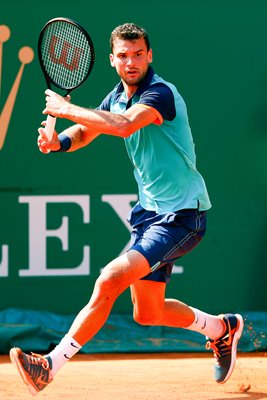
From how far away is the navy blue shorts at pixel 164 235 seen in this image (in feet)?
15.3

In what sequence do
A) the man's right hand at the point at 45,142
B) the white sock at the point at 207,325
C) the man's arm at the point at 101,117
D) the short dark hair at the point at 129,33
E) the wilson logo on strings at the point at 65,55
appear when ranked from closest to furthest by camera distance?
1. the man's arm at the point at 101,117
2. the man's right hand at the point at 45,142
3. the short dark hair at the point at 129,33
4. the wilson logo on strings at the point at 65,55
5. the white sock at the point at 207,325

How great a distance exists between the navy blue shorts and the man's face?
0.63 metres

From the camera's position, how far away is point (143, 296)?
487cm

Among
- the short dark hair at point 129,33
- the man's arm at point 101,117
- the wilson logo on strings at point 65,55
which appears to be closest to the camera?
the man's arm at point 101,117

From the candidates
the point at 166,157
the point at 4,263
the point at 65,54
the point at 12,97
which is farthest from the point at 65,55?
the point at 4,263

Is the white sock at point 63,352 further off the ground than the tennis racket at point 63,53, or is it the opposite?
the tennis racket at point 63,53

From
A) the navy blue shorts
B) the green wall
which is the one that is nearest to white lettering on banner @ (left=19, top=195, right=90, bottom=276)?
the green wall

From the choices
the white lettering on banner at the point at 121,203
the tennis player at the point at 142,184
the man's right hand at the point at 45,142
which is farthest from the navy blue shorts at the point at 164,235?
the white lettering on banner at the point at 121,203

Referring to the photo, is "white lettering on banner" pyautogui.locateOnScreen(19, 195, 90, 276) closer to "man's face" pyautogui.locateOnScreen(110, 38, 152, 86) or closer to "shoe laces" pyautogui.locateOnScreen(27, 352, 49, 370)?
"man's face" pyautogui.locateOnScreen(110, 38, 152, 86)

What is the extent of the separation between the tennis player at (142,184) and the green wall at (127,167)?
4.90 ft

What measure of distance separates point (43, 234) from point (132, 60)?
2044 millimetres

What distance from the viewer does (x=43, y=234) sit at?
6.49 metres

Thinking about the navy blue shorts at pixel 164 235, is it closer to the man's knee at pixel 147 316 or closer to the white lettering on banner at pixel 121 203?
the man's knee at pixel 147 316

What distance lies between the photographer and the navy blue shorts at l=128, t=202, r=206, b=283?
184 inches
